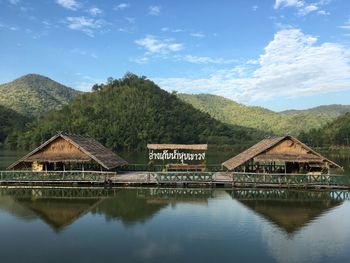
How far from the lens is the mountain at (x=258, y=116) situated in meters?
135

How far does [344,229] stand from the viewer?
19.6 meters

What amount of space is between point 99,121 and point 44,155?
229 ft

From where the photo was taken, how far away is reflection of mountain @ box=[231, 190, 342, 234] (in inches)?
836

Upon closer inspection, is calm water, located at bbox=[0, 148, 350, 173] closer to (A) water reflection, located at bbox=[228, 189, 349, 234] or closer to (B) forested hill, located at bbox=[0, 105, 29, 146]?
(A) water reflection, located at bbox=[228, 189, 349, 234]

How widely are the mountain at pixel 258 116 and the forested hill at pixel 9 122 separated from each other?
6870cm

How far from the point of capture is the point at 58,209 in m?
24.0

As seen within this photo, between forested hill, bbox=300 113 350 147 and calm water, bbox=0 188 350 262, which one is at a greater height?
forested hill, bbox=300 113 350 147

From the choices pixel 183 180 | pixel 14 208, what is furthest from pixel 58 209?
pixel 183 180

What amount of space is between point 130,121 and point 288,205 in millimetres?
82354

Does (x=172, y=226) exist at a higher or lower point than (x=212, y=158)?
lower

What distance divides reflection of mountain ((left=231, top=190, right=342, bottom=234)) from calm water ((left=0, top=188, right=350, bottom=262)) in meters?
0.05

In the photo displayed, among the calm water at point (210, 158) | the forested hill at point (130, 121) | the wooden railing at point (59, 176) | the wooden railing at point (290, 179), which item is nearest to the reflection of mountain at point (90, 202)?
the wooden railing at point (59, 176)

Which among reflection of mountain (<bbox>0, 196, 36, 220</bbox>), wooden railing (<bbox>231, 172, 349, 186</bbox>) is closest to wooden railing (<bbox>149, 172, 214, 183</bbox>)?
wooden railing (<bbox>231, 172, 349, 186</bbox>)

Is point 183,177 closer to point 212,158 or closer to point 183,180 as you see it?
point 183,180
